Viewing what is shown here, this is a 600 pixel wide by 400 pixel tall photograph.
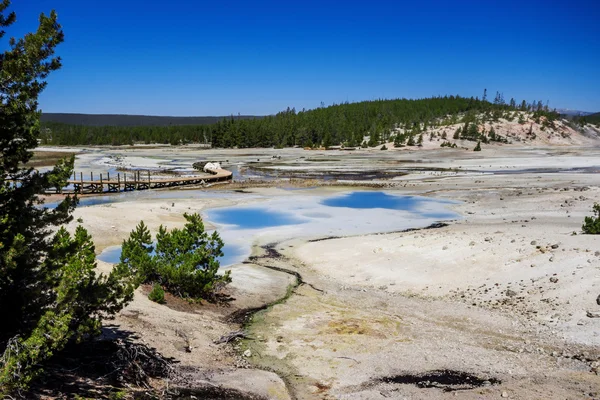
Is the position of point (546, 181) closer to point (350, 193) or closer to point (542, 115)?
point (350, 193)

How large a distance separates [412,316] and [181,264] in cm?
703

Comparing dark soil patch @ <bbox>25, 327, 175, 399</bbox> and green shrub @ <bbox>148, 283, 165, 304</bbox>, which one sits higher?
dark soil patch @ <bbox>25, 327, 175, 399</bbox>

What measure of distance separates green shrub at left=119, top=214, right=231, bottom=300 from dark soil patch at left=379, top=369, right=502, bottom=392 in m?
6.58

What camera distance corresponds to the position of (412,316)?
46.7 ft

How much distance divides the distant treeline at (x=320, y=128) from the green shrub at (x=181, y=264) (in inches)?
3765

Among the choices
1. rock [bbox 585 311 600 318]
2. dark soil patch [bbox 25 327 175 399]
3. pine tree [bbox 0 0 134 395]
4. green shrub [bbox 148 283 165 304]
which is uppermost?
pine tree [bbox 0 0 134 395]

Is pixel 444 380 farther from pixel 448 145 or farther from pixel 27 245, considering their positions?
pixel 448 145

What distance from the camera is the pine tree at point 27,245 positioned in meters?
6.72

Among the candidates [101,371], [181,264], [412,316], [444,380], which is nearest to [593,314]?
[412,316]

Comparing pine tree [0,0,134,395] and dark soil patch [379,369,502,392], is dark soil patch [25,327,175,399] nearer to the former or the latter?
pine tree [0,0,134,395]

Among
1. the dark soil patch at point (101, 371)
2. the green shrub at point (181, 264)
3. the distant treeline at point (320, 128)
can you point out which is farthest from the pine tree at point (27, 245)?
the distant treeline at point (320, 128)

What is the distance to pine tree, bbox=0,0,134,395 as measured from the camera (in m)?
6.72

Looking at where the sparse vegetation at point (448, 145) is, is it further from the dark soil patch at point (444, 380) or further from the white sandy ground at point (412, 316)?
the dark soil patch at point (444, 380)

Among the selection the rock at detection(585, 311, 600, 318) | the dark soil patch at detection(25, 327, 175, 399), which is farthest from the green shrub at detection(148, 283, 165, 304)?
the rock at detection(585, 311, 600, 318)
